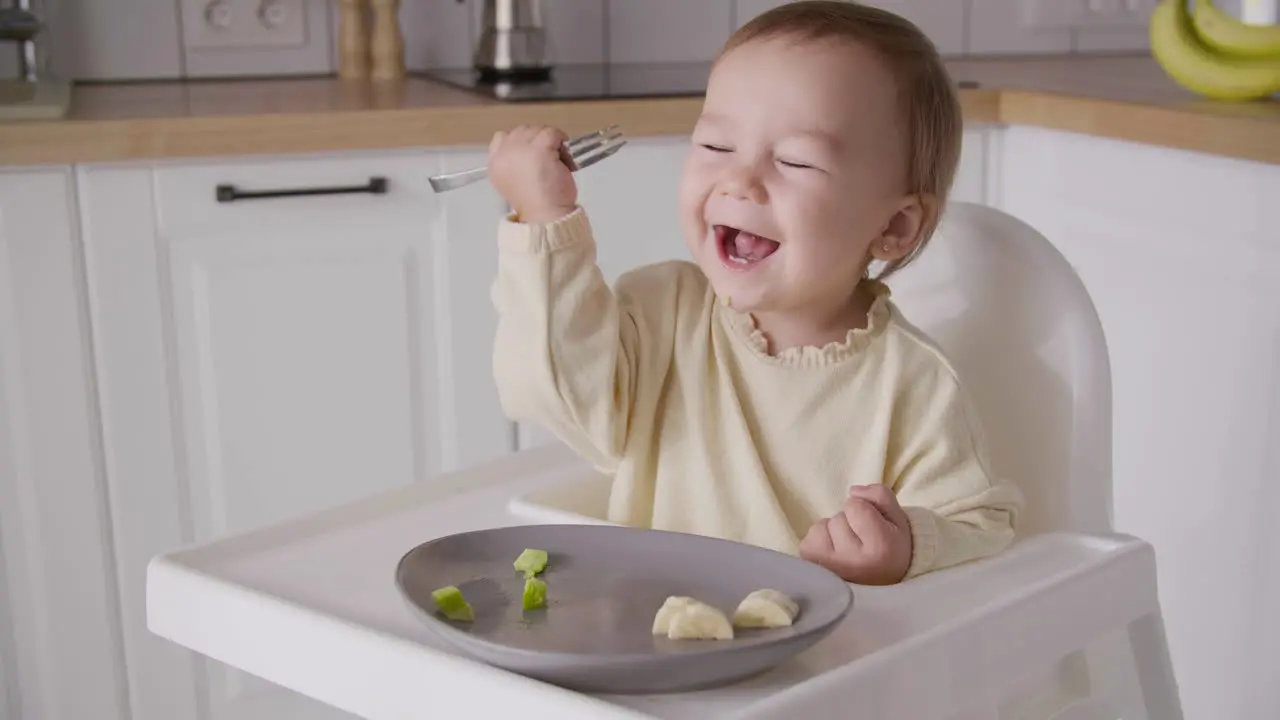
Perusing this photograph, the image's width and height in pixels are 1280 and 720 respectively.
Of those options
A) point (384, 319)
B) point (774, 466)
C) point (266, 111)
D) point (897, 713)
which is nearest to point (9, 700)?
point (384, 319)

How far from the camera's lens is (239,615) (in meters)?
0.79

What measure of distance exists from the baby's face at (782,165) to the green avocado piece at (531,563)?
0.24m

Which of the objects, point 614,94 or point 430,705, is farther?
point 614,94

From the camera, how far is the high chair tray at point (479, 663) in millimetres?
670

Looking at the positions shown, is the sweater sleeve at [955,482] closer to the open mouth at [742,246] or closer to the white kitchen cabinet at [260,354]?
the open mouth at [742,246]

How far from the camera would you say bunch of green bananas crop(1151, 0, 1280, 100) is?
1.70m

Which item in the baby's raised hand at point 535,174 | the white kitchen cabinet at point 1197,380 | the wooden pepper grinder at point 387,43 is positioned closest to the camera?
the baby's raised hand at point 535,174

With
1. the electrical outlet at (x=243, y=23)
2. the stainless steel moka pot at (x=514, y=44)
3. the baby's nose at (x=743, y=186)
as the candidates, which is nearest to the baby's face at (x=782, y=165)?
the baby's nose at (x=743, y=186)

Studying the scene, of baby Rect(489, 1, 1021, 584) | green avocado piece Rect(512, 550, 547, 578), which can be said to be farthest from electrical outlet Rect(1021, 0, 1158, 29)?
green avocado piece Rect(512, 550, 547, 578)

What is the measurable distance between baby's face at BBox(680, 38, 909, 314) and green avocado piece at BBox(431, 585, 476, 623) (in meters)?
0.31

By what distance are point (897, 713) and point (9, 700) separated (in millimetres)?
1367

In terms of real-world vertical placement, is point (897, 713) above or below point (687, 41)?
below

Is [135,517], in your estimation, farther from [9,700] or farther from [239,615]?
[239,615]

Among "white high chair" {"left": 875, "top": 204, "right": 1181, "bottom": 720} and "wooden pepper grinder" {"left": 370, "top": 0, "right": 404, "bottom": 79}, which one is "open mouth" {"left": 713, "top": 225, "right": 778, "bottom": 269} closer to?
"white high chair" {"left": 875, "top": 204, "right": 1181, "bottom": 720}
